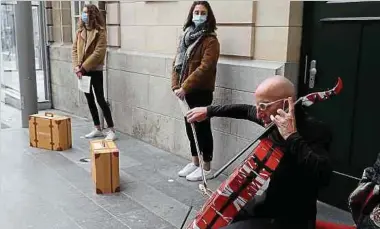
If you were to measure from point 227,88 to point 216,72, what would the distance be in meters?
0.20

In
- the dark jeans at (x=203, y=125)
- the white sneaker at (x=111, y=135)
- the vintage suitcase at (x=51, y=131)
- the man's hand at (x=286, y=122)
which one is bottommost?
the white sneaker at (x=111, y=135)

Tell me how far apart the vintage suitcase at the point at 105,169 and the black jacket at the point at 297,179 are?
6.71ft

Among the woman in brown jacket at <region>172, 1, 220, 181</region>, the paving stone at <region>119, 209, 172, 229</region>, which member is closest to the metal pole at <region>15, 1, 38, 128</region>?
the woman in brown jacket at <region>172, 1, 220, 181</region>

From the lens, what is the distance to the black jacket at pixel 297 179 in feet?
5.88

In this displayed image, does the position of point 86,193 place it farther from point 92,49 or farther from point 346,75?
point 346,75

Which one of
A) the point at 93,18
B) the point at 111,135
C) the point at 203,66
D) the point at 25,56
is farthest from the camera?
the point at 25,56

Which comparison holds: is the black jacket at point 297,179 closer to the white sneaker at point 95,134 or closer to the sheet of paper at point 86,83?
the sheet of paper at point 86,83

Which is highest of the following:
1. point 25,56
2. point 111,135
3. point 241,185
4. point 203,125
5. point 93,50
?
point 93,50

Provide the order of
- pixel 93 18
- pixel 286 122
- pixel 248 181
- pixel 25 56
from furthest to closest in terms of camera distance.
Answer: pixel 25 56 → pixel 93 18 → pixel 248 181 → pixel 286 122

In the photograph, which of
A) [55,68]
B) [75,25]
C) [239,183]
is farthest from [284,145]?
[55,68]

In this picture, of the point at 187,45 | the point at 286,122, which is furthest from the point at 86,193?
the point at 286,122

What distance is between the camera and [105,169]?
12.4 ft

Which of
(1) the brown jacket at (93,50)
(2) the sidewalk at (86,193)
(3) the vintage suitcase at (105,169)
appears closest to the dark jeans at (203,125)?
(2) the sidewalk at (86,193)

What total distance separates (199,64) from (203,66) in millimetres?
119
